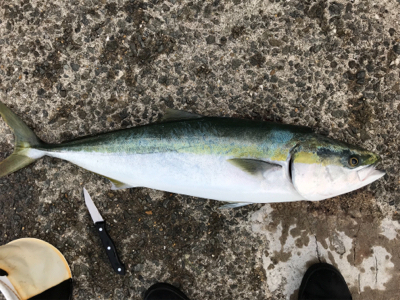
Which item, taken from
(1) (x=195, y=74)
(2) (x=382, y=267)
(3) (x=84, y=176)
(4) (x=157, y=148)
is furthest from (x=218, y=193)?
(2) (x=382, y=267)

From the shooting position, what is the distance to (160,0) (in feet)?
9.26

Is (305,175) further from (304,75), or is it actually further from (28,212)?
(28,212)

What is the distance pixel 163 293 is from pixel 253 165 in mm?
1741

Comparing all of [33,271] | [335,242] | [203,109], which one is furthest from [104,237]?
[335,242]

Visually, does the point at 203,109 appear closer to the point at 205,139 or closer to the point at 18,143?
the point at 205,139

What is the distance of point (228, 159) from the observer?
2.32 m

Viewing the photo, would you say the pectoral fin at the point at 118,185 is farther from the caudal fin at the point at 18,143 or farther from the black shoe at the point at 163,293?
the black shoe at the point at 163,293

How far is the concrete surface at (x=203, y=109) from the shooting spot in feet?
9.19

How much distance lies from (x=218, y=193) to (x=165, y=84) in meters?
1.33

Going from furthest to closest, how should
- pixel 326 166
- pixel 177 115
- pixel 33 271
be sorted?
pixel 33 271 < pixel 177 115 < pixel 326 166

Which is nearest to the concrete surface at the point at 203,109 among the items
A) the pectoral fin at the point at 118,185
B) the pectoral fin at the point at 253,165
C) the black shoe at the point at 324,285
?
the black shoe at the point at 324,285

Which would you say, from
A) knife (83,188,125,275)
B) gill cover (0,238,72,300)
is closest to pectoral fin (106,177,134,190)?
knife (83,188,125,275)

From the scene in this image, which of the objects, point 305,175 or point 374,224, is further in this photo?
point 374,224

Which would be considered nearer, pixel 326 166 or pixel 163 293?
pixel 326 166
